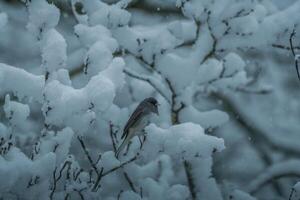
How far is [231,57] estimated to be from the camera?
578 centimetres

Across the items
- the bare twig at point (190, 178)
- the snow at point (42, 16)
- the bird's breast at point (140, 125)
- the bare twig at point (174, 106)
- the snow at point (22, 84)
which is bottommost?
the bare twig at point (190, 178)

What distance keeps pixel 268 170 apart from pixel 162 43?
204 centimetres

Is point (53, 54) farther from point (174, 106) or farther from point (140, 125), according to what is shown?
point (174, 106)

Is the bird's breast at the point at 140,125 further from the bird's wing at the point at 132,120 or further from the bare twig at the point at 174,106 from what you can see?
the bare twig at the point at 174,106

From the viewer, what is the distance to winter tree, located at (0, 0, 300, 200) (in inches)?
164

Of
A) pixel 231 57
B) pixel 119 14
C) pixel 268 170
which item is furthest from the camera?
pixel 268 170

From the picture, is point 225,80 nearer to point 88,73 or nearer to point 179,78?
point 179,78

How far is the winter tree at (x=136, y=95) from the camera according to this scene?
4168 millimetres

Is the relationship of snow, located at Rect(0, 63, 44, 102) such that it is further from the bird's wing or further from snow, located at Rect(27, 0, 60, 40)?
the bird's wing

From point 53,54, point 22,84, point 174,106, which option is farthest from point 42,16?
point 174,106

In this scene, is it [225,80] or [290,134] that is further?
[290,134]

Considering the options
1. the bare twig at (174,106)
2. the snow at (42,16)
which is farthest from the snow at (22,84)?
the bare twig at (174,106)

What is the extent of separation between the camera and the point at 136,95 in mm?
6496

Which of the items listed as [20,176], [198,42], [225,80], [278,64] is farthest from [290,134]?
[20,176]
